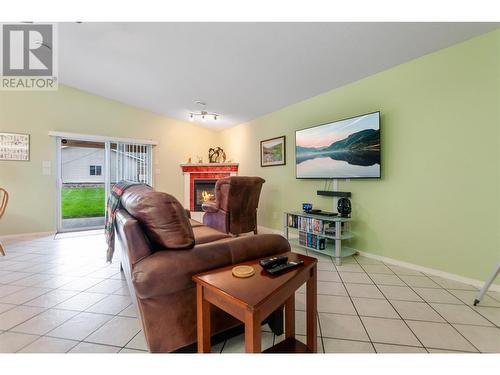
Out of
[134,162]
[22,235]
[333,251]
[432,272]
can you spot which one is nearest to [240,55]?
[333,251]

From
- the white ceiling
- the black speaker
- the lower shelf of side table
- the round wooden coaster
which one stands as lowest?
the lower shelf of side table

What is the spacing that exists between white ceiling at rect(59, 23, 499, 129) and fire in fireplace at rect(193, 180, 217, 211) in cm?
190

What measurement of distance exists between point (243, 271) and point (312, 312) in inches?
18.8

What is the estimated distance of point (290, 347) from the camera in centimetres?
121

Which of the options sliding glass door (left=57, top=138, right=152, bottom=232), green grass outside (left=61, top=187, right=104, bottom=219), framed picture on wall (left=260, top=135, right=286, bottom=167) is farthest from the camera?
green grass outside (left=61, top=187, right=104, bottom=219)

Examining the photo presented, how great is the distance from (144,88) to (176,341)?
3928mm

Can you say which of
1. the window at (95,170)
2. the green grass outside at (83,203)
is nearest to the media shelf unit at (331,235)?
the green grass outside at (83,203)

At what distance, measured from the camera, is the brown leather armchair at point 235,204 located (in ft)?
11.3

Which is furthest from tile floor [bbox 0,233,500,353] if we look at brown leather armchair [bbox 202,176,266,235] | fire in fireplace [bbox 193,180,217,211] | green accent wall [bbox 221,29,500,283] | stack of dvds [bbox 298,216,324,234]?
fire in fireplace [bbox 193,180,217,211]

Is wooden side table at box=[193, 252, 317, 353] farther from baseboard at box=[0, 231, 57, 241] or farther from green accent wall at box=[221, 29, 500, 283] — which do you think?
baseboard at box=[0, 231, 57, 241]

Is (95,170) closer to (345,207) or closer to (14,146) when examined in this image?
(14,146)

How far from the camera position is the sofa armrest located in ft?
3.43
